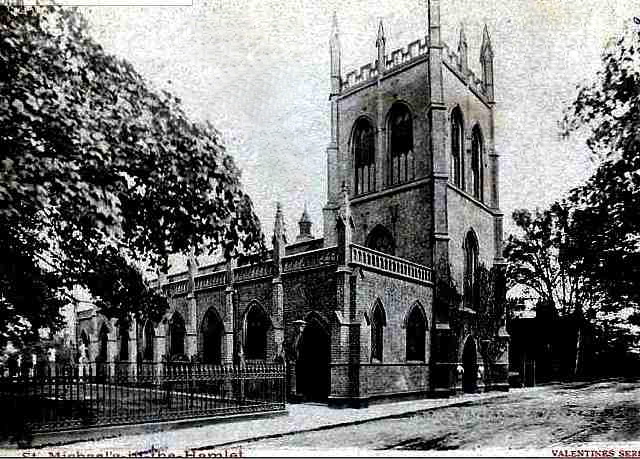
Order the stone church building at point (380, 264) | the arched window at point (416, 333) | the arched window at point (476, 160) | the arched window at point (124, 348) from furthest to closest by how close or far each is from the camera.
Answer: the arched window at point (124, 348)
the arched window at point (476, 160)
the arched window at point (416, 333)
the stone church building at point (380, 264)

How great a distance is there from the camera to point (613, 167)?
383 inches

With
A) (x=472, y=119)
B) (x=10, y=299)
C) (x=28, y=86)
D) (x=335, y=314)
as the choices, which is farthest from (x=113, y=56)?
(x=472, y=119)

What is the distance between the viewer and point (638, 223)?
9.72 metres

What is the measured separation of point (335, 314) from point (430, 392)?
4.67 metres

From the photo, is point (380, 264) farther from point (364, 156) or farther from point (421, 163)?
point (364, 156)

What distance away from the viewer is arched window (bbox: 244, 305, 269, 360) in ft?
66.5

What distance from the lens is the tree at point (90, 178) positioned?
843cm

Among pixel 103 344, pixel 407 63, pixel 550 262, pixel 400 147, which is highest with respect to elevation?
pixel 407 63

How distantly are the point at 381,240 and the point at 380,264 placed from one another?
4471 mm

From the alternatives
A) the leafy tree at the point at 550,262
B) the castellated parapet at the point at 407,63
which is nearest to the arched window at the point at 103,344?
the castellated parapet at the point at 407,63

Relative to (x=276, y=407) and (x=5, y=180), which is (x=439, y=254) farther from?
(x=5, y=180)

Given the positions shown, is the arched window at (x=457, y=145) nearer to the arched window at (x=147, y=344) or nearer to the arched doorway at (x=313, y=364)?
the arched doorway at (x=313, y=364)

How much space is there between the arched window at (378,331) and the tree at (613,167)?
7958mm

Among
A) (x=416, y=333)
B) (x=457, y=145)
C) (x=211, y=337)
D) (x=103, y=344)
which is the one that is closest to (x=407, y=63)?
(x=457, y=145)
